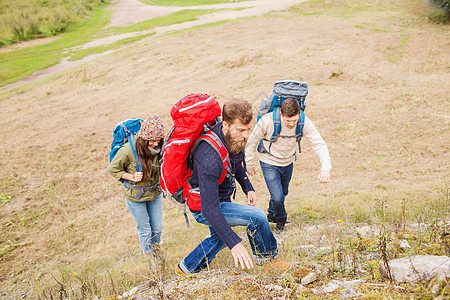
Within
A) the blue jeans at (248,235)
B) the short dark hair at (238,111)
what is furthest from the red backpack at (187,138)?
the blue jeans at (248,235)

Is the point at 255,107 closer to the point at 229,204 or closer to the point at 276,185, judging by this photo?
the point at 276,185

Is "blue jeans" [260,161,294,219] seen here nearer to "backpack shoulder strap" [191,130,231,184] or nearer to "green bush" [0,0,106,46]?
"backpack shoulder strap" [191,130,231,184]

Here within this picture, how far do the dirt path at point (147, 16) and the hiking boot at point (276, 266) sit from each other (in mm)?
17298

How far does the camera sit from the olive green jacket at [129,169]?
3.74 m

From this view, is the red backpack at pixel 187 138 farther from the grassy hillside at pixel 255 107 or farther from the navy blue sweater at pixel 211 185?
the grassy hillside at pixel 255 107

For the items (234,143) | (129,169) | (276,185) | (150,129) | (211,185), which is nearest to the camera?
(211,185)

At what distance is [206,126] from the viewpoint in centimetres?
250

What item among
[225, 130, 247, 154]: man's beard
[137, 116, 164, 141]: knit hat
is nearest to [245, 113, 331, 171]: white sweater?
[137, 116, 164, 141]: knit hat

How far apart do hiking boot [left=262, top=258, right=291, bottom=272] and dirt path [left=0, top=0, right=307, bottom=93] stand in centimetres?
1730

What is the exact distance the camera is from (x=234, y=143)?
8.21ft

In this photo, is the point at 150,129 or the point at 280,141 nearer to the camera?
the point at 150,129

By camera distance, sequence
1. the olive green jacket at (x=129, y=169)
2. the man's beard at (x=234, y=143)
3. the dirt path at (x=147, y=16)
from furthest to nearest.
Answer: the dirt path at (x=147, y=16) < the olive green jacket at (x=129, y=169) < the man's beard at (x=234, y=143)

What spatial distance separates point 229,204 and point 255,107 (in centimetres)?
526

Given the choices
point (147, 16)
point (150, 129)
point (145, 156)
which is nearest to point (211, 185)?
point (150, 129)
